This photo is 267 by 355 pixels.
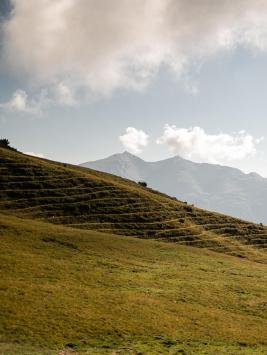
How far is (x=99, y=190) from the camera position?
9081 centimetres

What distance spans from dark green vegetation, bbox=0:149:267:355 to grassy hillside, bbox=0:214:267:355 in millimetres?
147

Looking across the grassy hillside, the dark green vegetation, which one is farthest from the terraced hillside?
the grassy hillside

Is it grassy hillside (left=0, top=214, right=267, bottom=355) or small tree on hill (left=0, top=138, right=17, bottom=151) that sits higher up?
Result: small tree on hill (left=0, top=138, right=17, bottom=151)

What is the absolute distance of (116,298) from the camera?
138 feet

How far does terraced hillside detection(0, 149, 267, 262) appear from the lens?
78000 millimetres

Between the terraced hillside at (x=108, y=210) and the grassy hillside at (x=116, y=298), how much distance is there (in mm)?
9134

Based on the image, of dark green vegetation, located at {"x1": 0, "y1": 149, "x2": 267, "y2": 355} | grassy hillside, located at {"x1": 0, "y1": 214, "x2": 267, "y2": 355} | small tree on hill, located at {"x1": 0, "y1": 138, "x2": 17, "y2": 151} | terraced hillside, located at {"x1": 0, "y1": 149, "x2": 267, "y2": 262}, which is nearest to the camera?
grassy hillside, located at {"x1": 0, "y1": 214, "x2": 267, "y2": 355}

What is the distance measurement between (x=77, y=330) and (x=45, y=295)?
719cm

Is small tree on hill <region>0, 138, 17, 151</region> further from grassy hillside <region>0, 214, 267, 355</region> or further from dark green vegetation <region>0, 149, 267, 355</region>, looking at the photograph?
grassy hillside <region>0, 214, 267, 355</region>

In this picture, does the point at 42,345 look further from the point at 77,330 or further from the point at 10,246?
the point at 10,246

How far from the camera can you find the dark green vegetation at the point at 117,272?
33844 mm

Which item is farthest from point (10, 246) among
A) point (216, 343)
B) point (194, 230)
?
point (194, 230)

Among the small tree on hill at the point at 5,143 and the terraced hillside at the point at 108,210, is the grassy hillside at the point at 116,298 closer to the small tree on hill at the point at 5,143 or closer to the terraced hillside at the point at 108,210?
the terraced hillside at the point at 108,210

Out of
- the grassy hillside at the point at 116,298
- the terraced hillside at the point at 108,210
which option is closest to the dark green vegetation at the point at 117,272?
the grassy hillside at the point at 116,298
